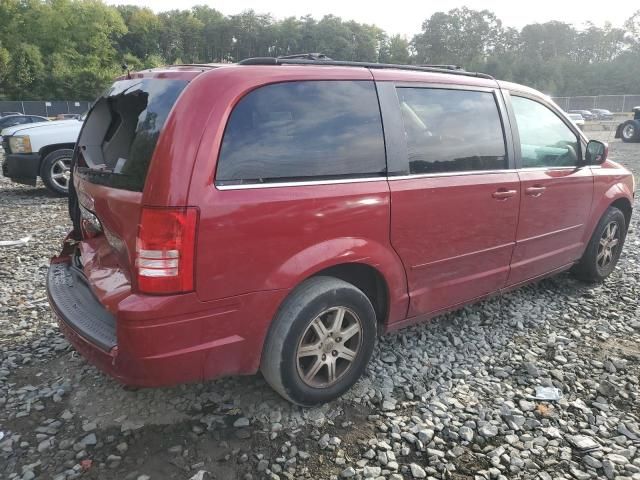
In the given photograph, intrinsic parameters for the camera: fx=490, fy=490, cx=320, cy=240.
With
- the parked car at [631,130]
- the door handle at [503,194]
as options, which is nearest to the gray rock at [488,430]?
the door handle at [503,194]

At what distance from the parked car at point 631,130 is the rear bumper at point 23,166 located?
22502 mm

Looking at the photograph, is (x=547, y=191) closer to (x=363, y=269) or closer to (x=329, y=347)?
(x=363, y=269)

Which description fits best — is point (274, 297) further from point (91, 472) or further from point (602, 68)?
point (602, 68)

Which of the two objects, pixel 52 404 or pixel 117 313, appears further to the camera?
pixel 52 404

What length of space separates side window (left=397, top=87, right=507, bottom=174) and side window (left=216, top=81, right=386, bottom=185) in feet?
0.98

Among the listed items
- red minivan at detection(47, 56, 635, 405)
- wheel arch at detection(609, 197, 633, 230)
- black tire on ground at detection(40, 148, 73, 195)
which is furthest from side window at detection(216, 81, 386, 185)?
black tire on ground at detection(40, 148, 73, 195)

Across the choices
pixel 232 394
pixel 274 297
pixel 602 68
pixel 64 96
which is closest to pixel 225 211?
pixel 274 297

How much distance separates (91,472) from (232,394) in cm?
83

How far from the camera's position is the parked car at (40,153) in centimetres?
798

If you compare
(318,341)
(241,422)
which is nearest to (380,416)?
(318,341)

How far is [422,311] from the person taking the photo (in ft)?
10.3

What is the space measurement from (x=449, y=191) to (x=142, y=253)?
185cm

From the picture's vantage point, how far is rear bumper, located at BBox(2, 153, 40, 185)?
26.1 ft

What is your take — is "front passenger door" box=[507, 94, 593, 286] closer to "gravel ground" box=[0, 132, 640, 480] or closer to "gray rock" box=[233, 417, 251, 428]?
"gravel ground" box=[0, 132, 640, 480]
